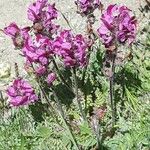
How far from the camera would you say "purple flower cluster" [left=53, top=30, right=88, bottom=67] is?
3.49 metres

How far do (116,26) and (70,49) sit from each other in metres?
0.33

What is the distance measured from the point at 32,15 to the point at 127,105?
3.51 feet

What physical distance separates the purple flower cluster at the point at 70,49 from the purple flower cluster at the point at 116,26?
0.18 meters

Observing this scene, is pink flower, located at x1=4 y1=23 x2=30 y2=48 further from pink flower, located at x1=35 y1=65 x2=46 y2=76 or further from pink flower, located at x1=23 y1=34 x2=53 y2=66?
pink flower, located at x1=35 y1=65 x2=46 y2=76

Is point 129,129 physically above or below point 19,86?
below

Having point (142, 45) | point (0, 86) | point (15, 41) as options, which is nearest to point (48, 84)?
point (15, 41)

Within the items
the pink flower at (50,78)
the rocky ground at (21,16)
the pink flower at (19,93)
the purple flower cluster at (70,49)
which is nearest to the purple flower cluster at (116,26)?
the purple flower cluster at (70,49)

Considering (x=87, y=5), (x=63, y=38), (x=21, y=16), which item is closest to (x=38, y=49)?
(x=63, y=38)

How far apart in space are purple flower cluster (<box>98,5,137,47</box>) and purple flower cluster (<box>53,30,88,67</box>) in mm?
185

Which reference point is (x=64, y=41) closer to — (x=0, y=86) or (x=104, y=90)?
(x=104, y=90)

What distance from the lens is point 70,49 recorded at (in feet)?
11.5

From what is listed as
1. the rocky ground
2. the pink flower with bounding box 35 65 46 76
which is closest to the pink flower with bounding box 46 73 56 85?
the pink flower with bounding box 35 65 46 76

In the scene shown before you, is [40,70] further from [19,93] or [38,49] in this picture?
[19,93]

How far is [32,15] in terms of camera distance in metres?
3.69
